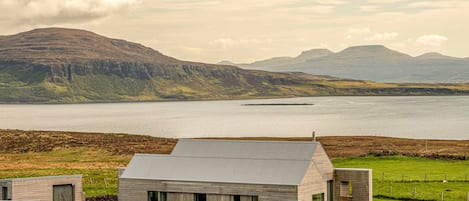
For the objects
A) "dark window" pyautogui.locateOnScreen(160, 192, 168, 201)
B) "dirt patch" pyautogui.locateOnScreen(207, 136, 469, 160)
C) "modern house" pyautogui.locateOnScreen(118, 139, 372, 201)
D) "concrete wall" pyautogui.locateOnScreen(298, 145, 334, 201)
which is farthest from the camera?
"dirt patch" pyautogui.locateOnScreen(207, 136, 469, 160)

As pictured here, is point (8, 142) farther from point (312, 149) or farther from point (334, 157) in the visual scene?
point (312, 149)

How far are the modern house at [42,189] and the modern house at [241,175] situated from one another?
3.48 meters

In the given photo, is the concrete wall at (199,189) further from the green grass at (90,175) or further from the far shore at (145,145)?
the far shore at (145,145)

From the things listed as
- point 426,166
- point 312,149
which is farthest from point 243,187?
point 426,166

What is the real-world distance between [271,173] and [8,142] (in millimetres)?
87508

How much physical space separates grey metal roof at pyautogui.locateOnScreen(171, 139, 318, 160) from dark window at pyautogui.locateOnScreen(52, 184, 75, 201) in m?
7.53

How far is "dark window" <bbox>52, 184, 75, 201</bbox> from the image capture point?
51.4 meters

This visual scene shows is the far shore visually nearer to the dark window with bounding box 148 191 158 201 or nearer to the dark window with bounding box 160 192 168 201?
the dark window with bounding box 148 191 158 201

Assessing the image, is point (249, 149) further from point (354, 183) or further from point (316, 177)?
point (354, 183)

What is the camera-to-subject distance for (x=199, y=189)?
48.1 meters

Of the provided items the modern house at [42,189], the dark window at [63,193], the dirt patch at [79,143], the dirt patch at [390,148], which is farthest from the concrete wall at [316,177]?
the dirt patch at [79,143]

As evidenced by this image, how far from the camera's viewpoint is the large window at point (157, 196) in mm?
49475

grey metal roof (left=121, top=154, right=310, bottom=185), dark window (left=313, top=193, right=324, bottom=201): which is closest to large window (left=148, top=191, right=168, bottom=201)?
grey metal roof (left=121, top=154, right=310, bottom=185)

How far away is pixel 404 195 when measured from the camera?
60.6 m
